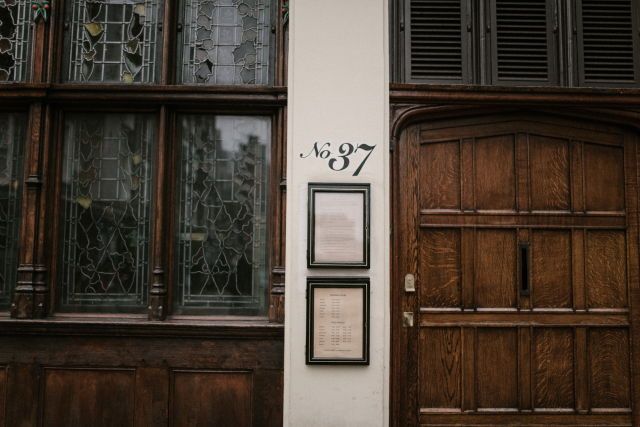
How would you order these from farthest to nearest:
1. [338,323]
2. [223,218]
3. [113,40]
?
[113,40] → [223,218] → [338,323]

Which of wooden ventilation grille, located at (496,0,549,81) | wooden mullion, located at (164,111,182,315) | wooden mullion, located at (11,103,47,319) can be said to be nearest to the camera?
wooden mullion, located at (11,103,47,319)

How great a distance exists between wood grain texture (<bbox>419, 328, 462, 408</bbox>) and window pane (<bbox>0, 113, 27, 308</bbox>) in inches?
127

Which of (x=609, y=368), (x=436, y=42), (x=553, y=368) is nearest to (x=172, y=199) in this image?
(x=436, y=42)

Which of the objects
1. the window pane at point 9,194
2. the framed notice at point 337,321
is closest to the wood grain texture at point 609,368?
the framed notice at point 337,321

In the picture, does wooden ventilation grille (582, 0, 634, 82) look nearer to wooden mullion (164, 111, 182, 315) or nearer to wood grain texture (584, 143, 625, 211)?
wood grain texture (584, 143, 625, 211)

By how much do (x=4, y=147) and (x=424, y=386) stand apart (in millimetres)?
3769

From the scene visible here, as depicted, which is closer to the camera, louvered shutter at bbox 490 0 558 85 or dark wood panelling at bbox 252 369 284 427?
dark wood panelling at bbox 252 369 284 427

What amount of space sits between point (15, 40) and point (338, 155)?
8.92 feet

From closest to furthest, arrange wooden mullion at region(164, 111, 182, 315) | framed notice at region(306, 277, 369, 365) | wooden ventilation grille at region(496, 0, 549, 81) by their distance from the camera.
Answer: framed notice at region(306, 277, 369, 365)
wooden mullion at region(164, 111, 182, 315)
wooden ventilation grille at region(496, 0, 549, 81)

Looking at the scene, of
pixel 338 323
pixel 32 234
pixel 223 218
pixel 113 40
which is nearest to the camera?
pixel 338 323

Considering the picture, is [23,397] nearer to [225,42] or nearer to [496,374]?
[225,42]

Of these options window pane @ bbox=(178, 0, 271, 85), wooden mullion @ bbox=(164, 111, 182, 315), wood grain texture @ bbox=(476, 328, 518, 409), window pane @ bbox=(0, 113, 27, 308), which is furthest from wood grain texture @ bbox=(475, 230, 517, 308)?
window pane @ bbox=(0, 113, 27, 308)

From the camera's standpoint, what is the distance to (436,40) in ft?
13.6

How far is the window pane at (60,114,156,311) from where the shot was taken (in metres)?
4.04
